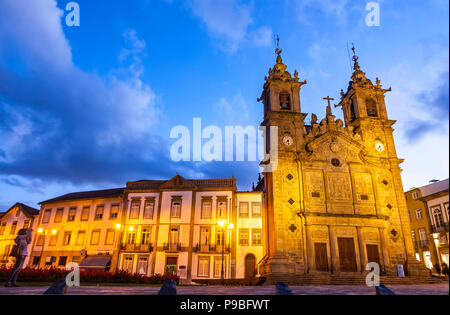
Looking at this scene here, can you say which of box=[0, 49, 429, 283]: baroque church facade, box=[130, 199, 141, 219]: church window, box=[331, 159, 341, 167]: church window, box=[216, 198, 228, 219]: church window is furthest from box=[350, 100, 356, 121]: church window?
box=[130, 199, 141, 219]: church window

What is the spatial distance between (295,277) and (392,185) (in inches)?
537

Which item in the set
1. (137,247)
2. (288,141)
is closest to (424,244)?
(288,141)

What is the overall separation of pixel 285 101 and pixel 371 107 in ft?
31.7

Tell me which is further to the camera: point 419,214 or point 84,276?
point 419,214

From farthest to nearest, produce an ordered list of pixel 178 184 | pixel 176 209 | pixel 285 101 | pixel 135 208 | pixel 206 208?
pixel 135 208
pixel 178 184
pixel 176 209
pixel 206 208
pixel 285 101

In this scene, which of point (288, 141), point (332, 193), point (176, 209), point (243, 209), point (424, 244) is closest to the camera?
point (332, 193)

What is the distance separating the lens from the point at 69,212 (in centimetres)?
3641

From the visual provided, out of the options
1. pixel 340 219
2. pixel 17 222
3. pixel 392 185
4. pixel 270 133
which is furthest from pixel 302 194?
pixel 17 222

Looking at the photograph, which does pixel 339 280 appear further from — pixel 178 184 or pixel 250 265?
pixel 178 184

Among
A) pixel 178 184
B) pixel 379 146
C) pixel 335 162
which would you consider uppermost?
pixel 379 146

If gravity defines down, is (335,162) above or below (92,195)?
above

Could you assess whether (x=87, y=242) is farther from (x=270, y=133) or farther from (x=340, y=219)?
(x=340, y=219)

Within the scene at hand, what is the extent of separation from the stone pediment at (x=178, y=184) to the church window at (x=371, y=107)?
20.3 meters

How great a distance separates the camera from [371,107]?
1286 inches
